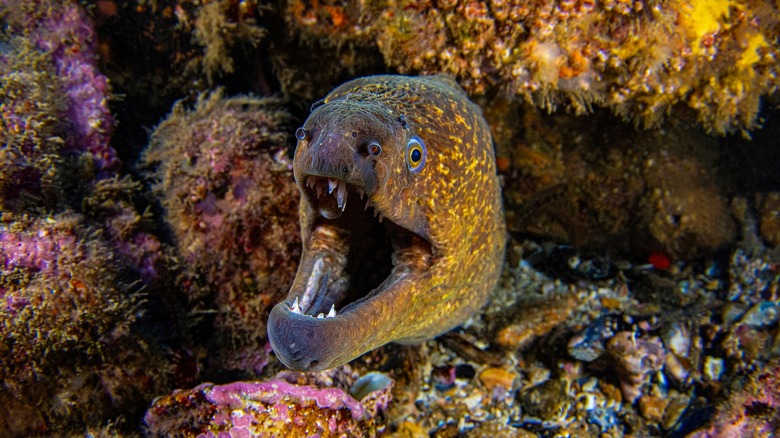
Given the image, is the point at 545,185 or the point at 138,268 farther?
the point at 545,185

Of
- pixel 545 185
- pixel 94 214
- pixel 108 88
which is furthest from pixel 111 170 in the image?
pixel 545 185

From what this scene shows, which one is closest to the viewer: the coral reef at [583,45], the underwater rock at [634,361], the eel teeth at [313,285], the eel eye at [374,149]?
the eel eye at [374,149]

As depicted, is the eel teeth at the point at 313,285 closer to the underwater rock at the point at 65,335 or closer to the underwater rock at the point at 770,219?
the underwater rock at the point at 65,335

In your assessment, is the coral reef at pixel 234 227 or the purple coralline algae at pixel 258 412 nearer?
the purple coralline algae at pixel 258 412

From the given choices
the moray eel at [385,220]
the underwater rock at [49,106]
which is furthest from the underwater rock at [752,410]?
the underwater rock at [49,106]

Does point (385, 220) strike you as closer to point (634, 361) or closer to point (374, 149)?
point (374, 149)

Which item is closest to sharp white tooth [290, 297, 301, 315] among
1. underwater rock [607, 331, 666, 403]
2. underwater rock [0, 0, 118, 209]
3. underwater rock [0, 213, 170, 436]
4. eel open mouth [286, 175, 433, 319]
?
eel open mouth [286, 175, 433, 319]

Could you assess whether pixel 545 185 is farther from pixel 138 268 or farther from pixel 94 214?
pixel 94 214

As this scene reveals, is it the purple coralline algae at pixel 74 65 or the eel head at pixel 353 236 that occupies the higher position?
the purple coralline algae at pixel 74 65
